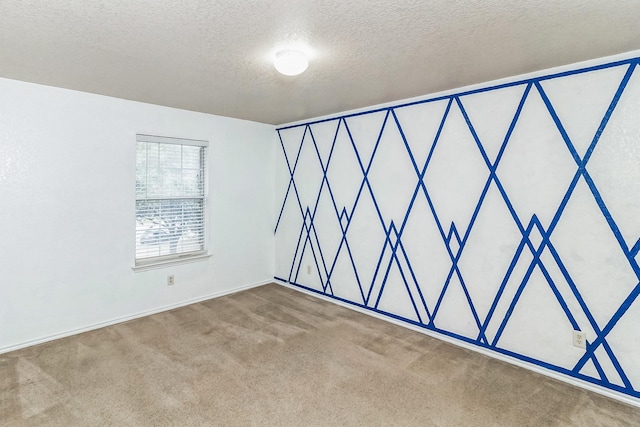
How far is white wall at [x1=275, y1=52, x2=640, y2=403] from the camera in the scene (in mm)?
2238

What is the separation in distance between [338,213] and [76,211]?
106 inches

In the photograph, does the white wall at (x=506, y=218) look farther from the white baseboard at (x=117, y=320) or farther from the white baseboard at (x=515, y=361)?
the white baseboard at (x=117, y=320)

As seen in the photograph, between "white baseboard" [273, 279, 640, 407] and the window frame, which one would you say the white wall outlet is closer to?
"white baseboard" [273, 279, 640, 407]

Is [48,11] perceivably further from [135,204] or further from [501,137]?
[501,137]

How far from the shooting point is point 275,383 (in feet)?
7.77

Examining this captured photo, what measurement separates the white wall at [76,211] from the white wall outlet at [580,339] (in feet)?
12.1

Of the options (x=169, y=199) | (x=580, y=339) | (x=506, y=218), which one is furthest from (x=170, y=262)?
(x=580, y=339)

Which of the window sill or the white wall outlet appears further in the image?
the window sill

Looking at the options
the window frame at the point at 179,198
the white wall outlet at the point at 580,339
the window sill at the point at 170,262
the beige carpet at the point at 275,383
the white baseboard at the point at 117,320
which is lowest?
the beige carpet at the point at 275,383

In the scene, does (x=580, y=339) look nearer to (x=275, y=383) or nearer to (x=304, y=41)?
(x=275, y=383)

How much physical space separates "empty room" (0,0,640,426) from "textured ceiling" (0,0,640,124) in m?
0.02

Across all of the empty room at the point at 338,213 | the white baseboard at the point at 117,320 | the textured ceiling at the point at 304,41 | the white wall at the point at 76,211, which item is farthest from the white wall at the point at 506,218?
the white wall at the point at 76,211

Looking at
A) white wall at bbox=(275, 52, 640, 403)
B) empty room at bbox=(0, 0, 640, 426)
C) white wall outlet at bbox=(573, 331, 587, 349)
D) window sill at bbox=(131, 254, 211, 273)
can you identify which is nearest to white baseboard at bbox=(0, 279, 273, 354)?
empty room at bbox=(0, 0, 640, 426)

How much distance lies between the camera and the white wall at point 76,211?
2.82m
